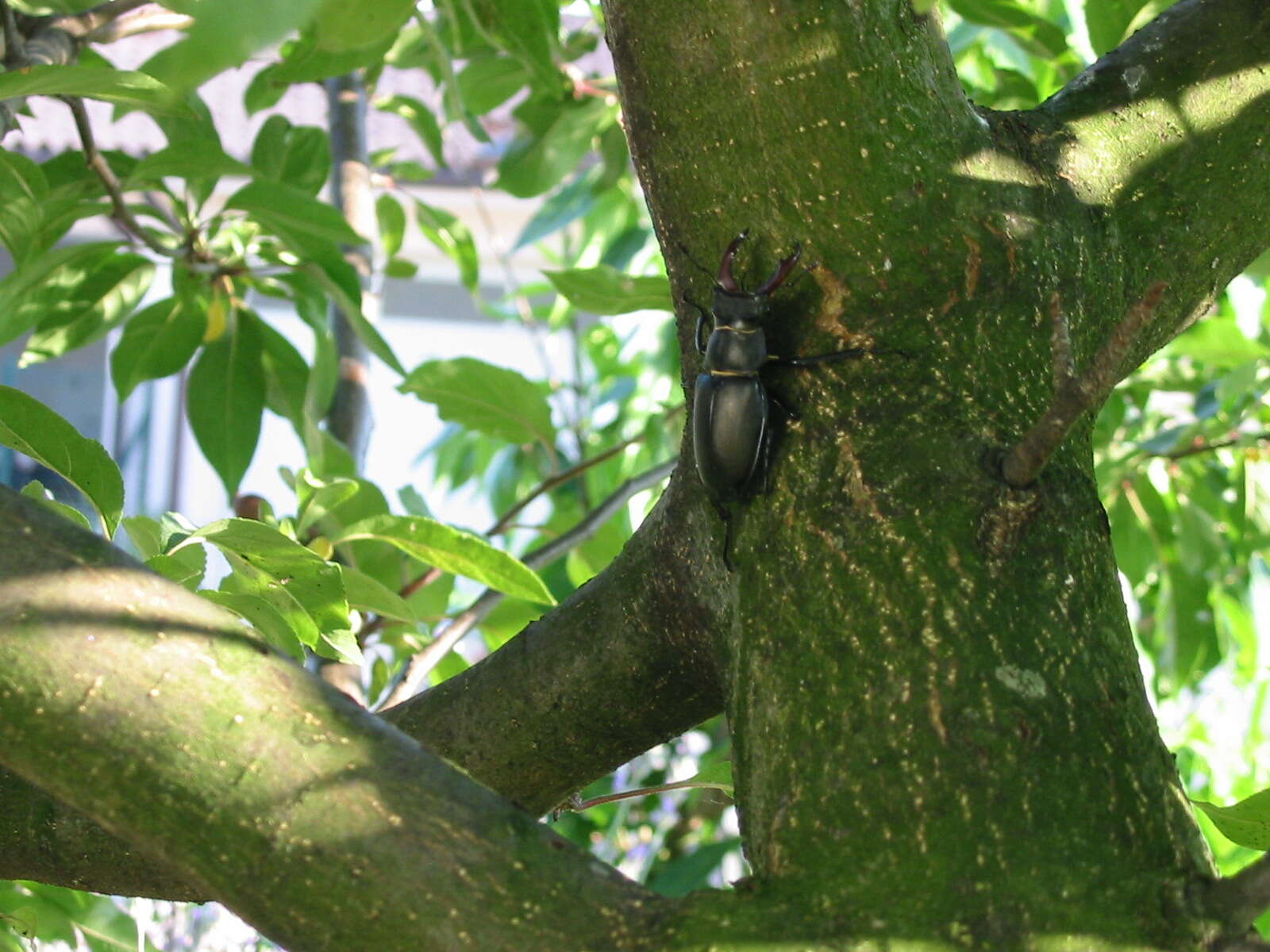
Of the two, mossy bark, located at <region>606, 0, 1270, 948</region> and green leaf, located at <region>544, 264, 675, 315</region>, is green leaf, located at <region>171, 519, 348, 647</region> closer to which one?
mossy bark, located at <region>606, 0, 1270, 948</region>

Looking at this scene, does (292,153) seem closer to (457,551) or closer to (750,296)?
(457,551)

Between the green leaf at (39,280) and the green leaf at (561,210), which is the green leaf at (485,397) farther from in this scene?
the green leaf at (561,210)

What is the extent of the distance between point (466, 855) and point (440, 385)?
702 millimetres

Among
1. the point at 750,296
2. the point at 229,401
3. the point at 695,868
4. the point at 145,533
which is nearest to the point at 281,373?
the point at 229,401

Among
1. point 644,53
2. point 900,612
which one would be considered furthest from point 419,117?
point 900,612

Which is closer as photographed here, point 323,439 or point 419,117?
point 323,439

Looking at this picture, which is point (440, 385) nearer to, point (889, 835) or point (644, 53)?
point (644, 53)

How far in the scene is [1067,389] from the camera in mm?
441

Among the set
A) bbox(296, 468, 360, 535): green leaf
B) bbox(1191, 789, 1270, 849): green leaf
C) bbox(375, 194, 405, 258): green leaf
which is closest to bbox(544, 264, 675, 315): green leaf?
bbox(296, 468, 360, 535): green leaf

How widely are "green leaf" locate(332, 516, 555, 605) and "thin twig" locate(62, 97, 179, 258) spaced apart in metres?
0.36

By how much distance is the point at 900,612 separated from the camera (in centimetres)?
48

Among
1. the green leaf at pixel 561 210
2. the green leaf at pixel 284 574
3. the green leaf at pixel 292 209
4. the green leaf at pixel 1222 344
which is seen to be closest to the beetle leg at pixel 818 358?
the green leaf at pixel 284 574

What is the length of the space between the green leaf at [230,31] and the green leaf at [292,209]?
769mm

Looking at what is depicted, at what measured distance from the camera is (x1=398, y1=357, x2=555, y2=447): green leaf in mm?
1074
